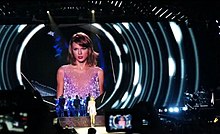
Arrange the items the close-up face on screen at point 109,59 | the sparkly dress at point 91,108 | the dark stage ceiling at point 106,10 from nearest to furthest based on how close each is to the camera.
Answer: the dark stage ceiling at point 106,10 → the sparkly dress at point 91,108 → the close-up face on screen at point 109,59

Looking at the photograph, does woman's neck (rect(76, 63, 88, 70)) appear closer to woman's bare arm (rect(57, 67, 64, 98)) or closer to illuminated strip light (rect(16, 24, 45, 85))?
woman's bare arm (rect(57, 67, 64, 98))

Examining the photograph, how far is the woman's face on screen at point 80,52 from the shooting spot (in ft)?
41.2

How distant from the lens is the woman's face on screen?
41.2 ft

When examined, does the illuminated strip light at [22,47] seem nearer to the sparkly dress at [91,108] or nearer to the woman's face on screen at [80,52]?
the woman's face on screen at [80,52]

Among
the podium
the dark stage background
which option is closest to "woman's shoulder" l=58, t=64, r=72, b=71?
the dark stage background

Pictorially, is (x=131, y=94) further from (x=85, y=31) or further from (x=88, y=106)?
(x=85, y=31)

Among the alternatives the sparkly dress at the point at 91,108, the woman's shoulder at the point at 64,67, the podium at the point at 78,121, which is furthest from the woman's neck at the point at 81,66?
the podium at the point at 78,121

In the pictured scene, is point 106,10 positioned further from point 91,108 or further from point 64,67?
point 91,108

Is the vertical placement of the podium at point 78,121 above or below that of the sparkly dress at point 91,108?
below

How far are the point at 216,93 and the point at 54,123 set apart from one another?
31.0ft

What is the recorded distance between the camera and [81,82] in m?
12.4

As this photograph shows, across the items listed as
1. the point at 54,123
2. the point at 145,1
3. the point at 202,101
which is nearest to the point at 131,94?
the point at 202,101

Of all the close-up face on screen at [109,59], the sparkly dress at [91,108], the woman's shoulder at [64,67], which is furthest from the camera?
the woman's shoulder at [64,67]

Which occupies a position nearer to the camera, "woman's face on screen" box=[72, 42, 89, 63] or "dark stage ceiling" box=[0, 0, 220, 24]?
"dark stage ceiling" box=[0, 0, 220, 24]
